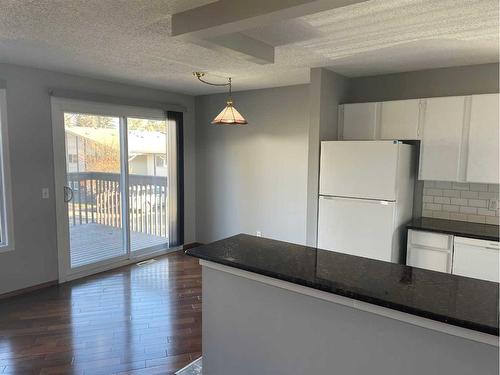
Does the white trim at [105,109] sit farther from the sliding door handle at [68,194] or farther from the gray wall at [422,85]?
the gray wall at [422,85]

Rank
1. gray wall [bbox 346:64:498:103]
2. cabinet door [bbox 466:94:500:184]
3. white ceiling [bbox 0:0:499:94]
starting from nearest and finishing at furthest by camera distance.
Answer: white ceiling [bbox 0:0:499:94]
cabinet door [bbox 466:94:500:184]
gray wall [bbox 346:64:498:103]

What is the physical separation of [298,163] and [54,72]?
10.3 feet

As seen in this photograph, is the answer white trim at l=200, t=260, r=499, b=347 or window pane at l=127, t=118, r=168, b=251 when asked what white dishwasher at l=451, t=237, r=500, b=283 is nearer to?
white trim at l=200, t=260, r=499, b=347

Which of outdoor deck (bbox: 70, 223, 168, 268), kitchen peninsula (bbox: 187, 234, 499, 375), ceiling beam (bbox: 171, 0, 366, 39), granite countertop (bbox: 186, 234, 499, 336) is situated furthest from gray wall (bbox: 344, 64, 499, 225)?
outdoor deck (bbox: 70, 223, 168, 268)

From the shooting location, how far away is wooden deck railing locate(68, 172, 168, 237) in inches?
173

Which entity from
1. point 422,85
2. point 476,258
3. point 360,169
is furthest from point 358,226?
point 422,85

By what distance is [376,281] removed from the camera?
1.42 meters

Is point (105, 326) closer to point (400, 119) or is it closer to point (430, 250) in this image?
point (430, 250)

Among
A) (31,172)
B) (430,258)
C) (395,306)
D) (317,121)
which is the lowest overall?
(430,258)

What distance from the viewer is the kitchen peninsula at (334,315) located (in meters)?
1.19

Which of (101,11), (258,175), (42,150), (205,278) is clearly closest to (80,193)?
(42,150)

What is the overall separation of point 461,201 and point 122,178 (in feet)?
13.5

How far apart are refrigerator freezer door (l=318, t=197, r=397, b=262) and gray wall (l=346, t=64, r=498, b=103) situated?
4.35ft

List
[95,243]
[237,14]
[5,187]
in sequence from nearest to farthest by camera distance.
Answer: [237,14], [5,187], [95,243]
